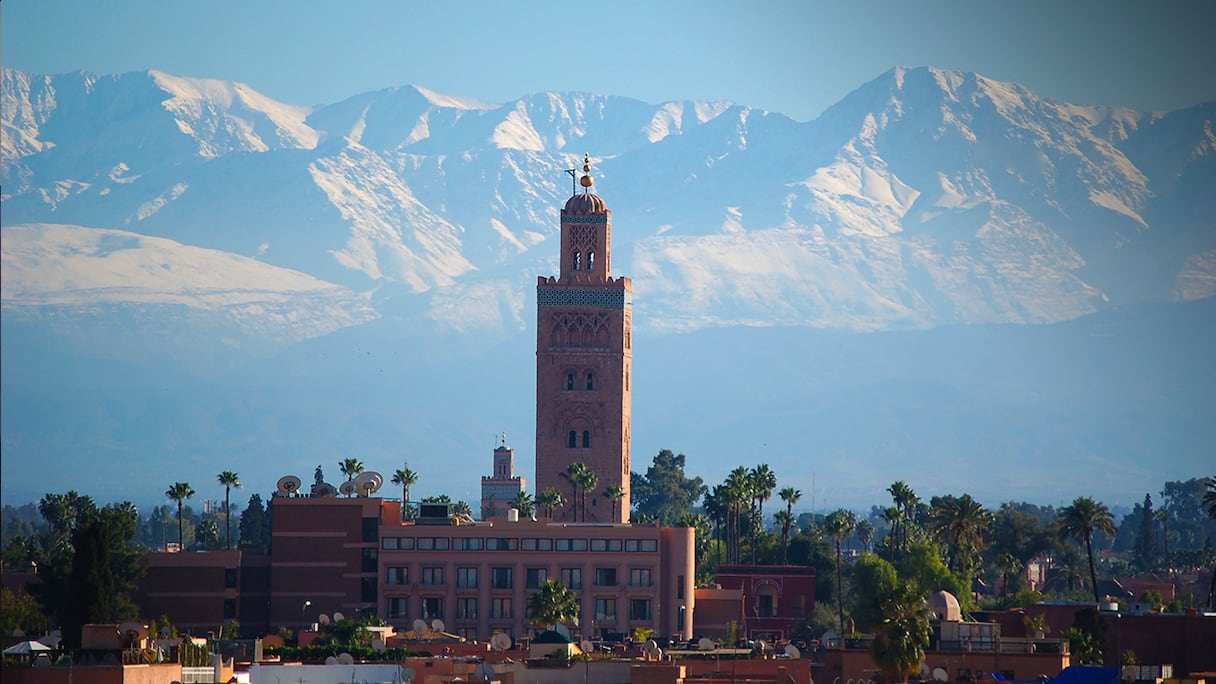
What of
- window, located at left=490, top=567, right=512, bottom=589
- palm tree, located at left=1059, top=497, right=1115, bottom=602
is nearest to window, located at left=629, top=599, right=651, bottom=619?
window, located at left=490, top=567, right=512, bottom=589

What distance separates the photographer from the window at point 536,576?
136750 millimetres

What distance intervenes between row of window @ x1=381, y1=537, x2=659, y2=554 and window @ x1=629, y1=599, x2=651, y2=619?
2.90 metres

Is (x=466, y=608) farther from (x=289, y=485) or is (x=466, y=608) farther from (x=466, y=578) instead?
(x=289, y=485)

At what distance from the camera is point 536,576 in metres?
137

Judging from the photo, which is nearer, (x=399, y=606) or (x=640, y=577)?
A: (x=399, y=606)

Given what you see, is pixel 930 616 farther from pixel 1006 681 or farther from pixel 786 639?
pixel 786 639

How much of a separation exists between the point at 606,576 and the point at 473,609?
26.0ft

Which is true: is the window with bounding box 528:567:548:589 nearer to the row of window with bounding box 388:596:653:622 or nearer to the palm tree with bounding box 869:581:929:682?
the row of window with bounding box 388:596:653:622

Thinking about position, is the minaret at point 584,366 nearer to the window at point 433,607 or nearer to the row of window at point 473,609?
the row of window at point 473,609

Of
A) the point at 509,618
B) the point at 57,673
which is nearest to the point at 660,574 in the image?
the point at 509,618

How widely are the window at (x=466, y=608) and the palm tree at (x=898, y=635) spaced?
52.7m

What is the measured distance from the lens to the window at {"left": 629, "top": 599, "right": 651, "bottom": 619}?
136 meters

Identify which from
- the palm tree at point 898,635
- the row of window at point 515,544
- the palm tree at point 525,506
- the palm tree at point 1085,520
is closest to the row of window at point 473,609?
the row of window at point 515,544

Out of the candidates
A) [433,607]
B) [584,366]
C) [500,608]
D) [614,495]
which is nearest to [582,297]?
Answer: [584,366]
